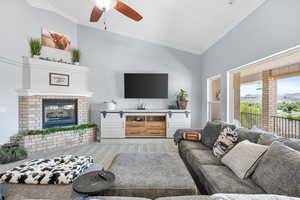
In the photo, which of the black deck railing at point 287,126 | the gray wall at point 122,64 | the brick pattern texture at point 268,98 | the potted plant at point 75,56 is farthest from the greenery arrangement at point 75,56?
the black deck railing at point 287,126

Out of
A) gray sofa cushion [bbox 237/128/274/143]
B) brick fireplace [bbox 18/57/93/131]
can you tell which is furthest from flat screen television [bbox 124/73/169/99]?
gray sofa cushion [bbox 237/128/274/143]

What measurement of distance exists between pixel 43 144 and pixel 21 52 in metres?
2.26

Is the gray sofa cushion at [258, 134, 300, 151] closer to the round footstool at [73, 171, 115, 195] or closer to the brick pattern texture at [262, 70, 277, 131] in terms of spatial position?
the round footstool at [73, 171, 115, 195]

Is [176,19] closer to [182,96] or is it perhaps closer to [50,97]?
[182,96]

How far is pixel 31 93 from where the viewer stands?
134 inches

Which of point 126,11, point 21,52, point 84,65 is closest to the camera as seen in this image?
point 126,11

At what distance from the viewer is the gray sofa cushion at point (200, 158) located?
182 centimetres

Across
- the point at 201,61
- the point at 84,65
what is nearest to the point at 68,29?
the point at 84,65

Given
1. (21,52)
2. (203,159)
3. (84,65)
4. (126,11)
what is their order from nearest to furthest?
1. (203,159)
2. (126,11)
3. (21,52)
4. (84,65)

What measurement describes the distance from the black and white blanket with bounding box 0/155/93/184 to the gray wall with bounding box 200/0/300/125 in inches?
114

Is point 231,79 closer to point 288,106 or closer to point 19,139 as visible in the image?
point 288,106

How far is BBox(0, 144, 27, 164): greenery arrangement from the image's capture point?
8.97 ft

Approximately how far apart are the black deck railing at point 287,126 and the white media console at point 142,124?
1920 millimetres

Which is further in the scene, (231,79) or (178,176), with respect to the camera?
(231,79)
